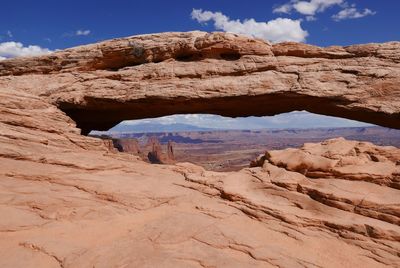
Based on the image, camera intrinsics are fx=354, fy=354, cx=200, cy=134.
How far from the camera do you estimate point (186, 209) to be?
15.9 meters

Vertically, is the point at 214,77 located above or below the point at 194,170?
above

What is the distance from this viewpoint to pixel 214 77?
24.3 metres

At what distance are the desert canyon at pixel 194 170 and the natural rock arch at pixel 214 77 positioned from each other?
0.08 m

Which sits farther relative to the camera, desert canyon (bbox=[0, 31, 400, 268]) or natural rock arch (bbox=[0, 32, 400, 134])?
natural rock arch (bbox=[0, 32, 400, 134])

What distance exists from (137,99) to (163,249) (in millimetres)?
13994

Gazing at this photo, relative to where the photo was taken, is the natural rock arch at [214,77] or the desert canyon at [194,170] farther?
the natural rock arch at [214,77]

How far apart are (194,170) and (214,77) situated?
24.0 feet

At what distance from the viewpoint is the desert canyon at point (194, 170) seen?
12.8 m

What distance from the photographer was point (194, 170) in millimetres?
20312

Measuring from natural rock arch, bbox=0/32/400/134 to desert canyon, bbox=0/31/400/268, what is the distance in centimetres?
8

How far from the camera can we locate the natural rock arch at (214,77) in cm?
2238

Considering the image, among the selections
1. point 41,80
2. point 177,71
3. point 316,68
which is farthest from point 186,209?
point 41,80

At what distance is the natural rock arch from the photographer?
2238 centimetres

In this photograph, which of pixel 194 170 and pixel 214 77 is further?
pixel 214 77
